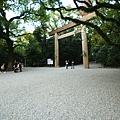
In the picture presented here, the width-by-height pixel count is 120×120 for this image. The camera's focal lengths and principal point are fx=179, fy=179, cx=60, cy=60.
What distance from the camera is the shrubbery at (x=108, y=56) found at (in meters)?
19.8

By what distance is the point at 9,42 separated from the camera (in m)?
21.5

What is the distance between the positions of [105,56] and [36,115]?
59.9 ft

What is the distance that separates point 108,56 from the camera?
2048 cm

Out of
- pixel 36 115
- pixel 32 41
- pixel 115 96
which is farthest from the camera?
pixel 32 41

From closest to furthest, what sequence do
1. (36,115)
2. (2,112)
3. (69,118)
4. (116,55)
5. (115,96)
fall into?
(69,118), (36,115), (2,112), (115,96), (116,55)

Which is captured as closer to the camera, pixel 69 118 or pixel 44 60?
pixel 69 118

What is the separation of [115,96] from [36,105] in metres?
2.55

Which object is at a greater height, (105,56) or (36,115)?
(105,56)

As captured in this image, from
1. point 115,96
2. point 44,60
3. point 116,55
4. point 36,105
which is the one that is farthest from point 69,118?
point 44,60

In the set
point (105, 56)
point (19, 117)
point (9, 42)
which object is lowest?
point (19, 117)

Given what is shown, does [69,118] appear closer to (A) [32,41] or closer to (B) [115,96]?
(B) [115,96]

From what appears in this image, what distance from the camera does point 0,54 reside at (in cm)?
2425

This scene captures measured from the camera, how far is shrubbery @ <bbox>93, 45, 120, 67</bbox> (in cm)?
1977

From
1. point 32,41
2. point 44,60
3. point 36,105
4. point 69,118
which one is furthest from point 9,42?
point 69,118
